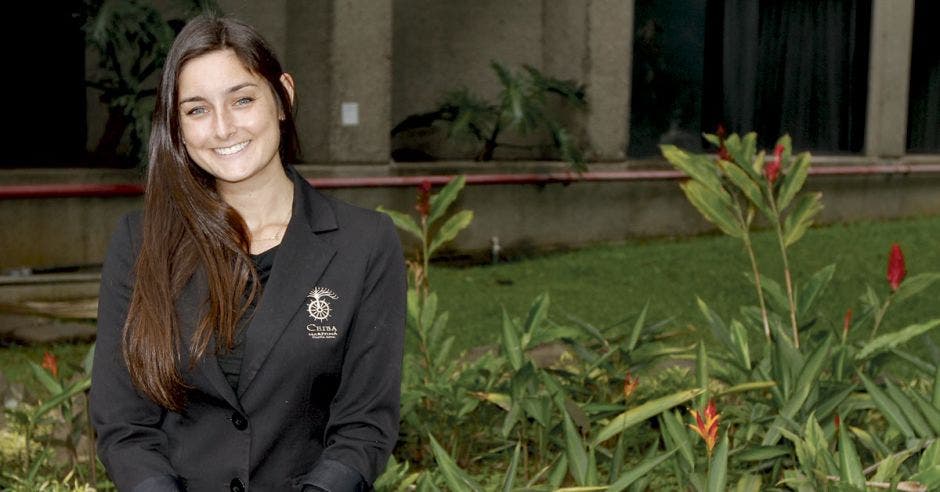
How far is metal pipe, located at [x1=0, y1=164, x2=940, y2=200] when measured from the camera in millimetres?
9906

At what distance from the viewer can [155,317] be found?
2.36 m

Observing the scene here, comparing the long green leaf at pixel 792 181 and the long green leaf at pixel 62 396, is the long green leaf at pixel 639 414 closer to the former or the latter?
the long green leaf at pixel 792 181

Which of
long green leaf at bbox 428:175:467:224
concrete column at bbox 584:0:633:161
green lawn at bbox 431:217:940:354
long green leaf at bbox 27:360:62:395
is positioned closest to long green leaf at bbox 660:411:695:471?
long green leaf at bbox 428:175:467:224

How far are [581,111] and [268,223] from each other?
10995 mm

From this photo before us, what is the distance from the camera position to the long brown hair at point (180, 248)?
2348 mm

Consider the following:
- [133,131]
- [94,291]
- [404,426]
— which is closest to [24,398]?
[404,426]

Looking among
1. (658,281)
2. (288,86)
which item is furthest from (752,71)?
(288,86)

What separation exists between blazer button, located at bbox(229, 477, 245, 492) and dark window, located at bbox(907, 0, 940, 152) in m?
16.5

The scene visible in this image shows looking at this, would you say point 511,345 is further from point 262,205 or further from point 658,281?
point 658,281

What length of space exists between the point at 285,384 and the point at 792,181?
7.84 feet

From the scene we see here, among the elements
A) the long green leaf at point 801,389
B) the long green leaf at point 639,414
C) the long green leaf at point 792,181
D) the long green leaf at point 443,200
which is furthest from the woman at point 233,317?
the long green leaf at point 792,181

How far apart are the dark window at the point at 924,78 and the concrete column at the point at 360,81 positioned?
887cm

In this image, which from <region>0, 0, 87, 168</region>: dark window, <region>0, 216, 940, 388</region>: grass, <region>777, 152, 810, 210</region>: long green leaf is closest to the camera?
<region>777, 152, 810, 210</region>: long green leaf

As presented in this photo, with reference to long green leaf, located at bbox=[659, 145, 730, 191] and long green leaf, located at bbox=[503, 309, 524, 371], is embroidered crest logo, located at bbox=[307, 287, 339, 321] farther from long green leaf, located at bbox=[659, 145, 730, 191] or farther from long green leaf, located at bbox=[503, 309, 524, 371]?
long green leaf, located at bbox=[659, 145, 730, 191]
